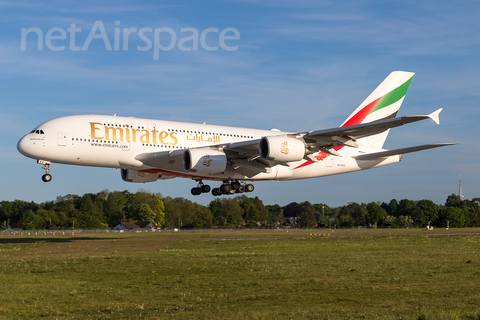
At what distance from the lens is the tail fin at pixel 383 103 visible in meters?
48.1

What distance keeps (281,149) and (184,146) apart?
8.02m

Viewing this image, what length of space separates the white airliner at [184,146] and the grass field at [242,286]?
6966mm

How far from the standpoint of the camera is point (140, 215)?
14488 cm

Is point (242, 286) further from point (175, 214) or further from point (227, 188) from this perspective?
point (175, 214)

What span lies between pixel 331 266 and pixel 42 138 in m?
21.7

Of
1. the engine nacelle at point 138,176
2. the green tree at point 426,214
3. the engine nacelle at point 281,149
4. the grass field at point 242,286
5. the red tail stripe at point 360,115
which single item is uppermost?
the red tail stripe at point 360,115

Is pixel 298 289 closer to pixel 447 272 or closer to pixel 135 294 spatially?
pixel 135 294

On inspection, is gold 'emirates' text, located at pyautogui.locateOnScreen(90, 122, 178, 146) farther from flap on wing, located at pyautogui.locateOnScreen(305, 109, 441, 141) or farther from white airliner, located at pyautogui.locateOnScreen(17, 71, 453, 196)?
flap on wing, located at pyautogui.locateOnScreen(305, 109, 441, 141)

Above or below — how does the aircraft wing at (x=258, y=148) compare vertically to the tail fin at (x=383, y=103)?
below

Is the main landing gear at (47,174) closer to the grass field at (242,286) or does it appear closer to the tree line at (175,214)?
the grass field at (242,286)

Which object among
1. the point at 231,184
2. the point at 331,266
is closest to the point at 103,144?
the point at 231,184

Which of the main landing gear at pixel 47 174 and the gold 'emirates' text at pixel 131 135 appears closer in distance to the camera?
the gold 'emirates' text at pixel 131 135

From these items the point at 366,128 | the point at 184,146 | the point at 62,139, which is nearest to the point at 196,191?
the point at 184,146

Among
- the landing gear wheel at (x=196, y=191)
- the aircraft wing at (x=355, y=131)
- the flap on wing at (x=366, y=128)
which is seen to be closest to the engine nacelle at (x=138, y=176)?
the landing gear wheel at (x=196, y=191)
